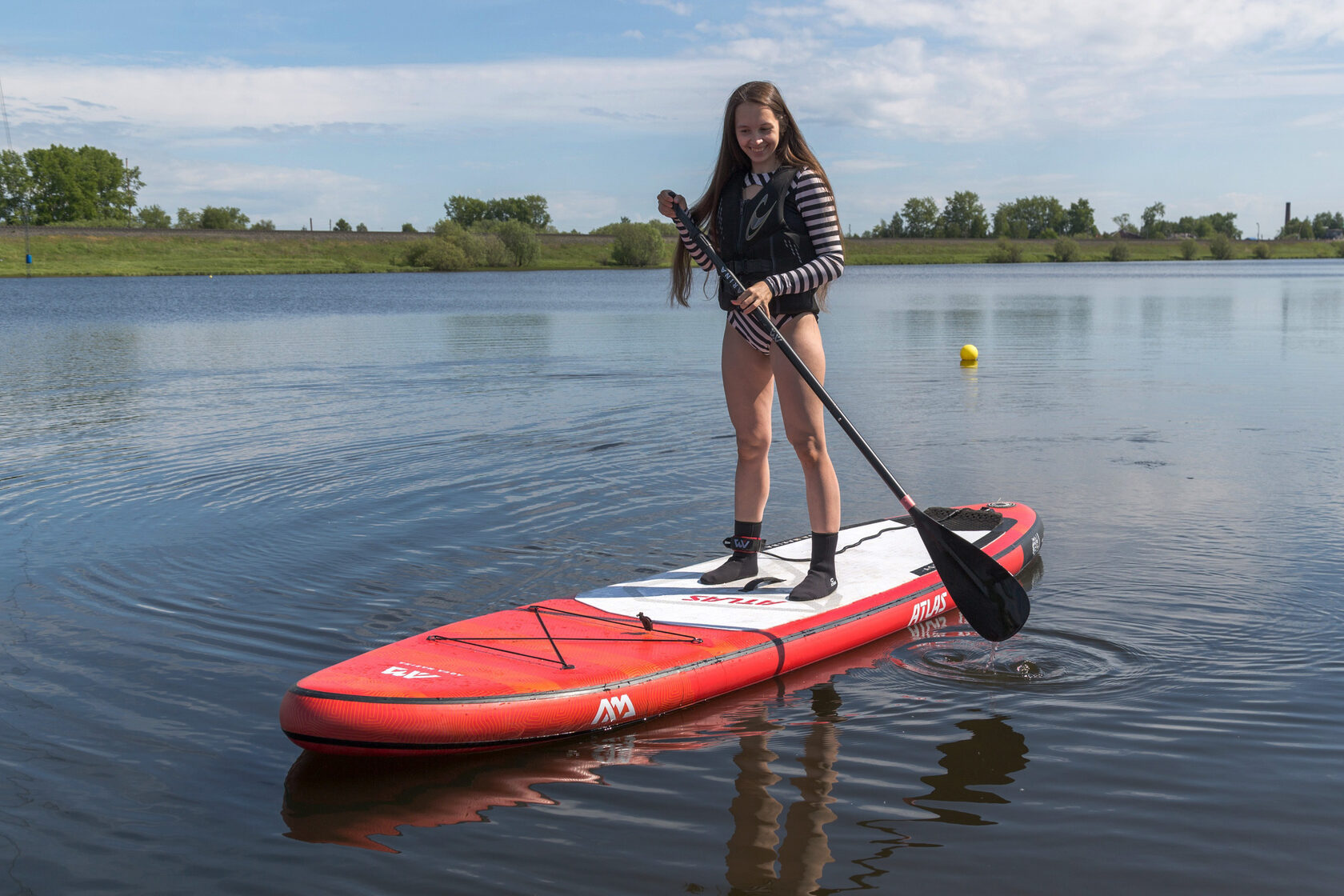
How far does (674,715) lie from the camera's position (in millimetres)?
4211

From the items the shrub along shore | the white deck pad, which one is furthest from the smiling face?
the shrub along shore

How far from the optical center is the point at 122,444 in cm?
995

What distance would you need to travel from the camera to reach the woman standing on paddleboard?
4.74 metres

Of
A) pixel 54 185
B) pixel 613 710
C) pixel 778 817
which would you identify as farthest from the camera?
pixel 54 185

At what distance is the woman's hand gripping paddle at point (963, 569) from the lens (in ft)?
15.2

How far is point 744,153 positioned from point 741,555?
1.93 meters

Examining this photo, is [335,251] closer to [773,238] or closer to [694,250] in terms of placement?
[694,250]

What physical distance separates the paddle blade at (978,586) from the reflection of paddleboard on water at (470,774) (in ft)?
2.81

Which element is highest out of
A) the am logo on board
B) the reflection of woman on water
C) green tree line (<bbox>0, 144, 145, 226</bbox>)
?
green tree line (<bbox>0, 144, 145, 226</bbox>)

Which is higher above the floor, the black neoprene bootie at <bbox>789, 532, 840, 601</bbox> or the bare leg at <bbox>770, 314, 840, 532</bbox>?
the bare leg at <bbox>770, 314, 840, 532</bbox>

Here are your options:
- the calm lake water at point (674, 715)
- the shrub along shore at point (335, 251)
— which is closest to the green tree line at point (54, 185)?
the shrub along shore at point (335, 251)

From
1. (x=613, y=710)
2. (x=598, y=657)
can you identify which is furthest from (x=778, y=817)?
(x=598, y=657)

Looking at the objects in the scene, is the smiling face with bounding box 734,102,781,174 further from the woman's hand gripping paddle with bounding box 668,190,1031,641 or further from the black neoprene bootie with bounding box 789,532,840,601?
the black neoprene bootie with bounding box 789,532,840,601

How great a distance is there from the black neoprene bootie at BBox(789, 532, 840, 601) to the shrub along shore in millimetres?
78746
